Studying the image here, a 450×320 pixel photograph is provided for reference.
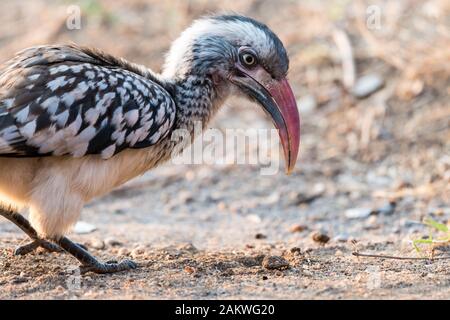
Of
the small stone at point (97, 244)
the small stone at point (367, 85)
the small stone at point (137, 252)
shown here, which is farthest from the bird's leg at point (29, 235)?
the small stone at point (367, 85)

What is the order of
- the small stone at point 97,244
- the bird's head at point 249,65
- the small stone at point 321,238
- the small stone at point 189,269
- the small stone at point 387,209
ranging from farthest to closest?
the small stone at point 387,209 < the small stone at point 321,238 < the small stone at point 97,244 < the bird's head at point 249,65 < the small stone at point 189,269

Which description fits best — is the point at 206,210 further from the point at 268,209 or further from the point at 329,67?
the point at 329,67

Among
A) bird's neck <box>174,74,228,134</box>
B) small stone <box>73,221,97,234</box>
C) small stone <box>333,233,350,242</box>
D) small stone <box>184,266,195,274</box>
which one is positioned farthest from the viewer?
small stone <box>73,221,97,234</box>

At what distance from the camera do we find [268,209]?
22.7 feet

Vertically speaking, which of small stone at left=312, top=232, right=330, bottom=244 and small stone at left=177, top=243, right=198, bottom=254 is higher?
small stone at left=312, top=232, right=330, bottom=244

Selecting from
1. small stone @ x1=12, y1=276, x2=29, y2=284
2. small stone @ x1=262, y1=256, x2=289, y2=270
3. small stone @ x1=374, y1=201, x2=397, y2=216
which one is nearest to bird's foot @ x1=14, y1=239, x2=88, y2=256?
small stone @ x1=12, y1=276, x2=29, y2=284

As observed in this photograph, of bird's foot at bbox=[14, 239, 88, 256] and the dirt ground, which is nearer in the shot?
the dirt ground

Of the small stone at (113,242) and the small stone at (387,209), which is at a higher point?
the small stone at (387,209)

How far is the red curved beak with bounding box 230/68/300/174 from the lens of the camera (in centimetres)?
524

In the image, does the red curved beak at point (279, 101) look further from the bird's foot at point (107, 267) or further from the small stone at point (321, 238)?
the bird's foot at point (107, 267)

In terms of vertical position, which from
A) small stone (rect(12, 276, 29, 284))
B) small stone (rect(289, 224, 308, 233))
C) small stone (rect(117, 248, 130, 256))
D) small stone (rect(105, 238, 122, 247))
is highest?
small stone (rect(289, 224, 308, 233))

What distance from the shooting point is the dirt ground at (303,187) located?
439cm

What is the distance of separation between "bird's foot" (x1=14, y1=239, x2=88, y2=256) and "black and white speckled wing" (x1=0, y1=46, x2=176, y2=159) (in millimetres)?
878

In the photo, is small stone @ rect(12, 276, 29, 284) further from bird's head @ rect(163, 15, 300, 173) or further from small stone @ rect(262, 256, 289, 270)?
bird's head @ rect(163, 15, 300, 173)
